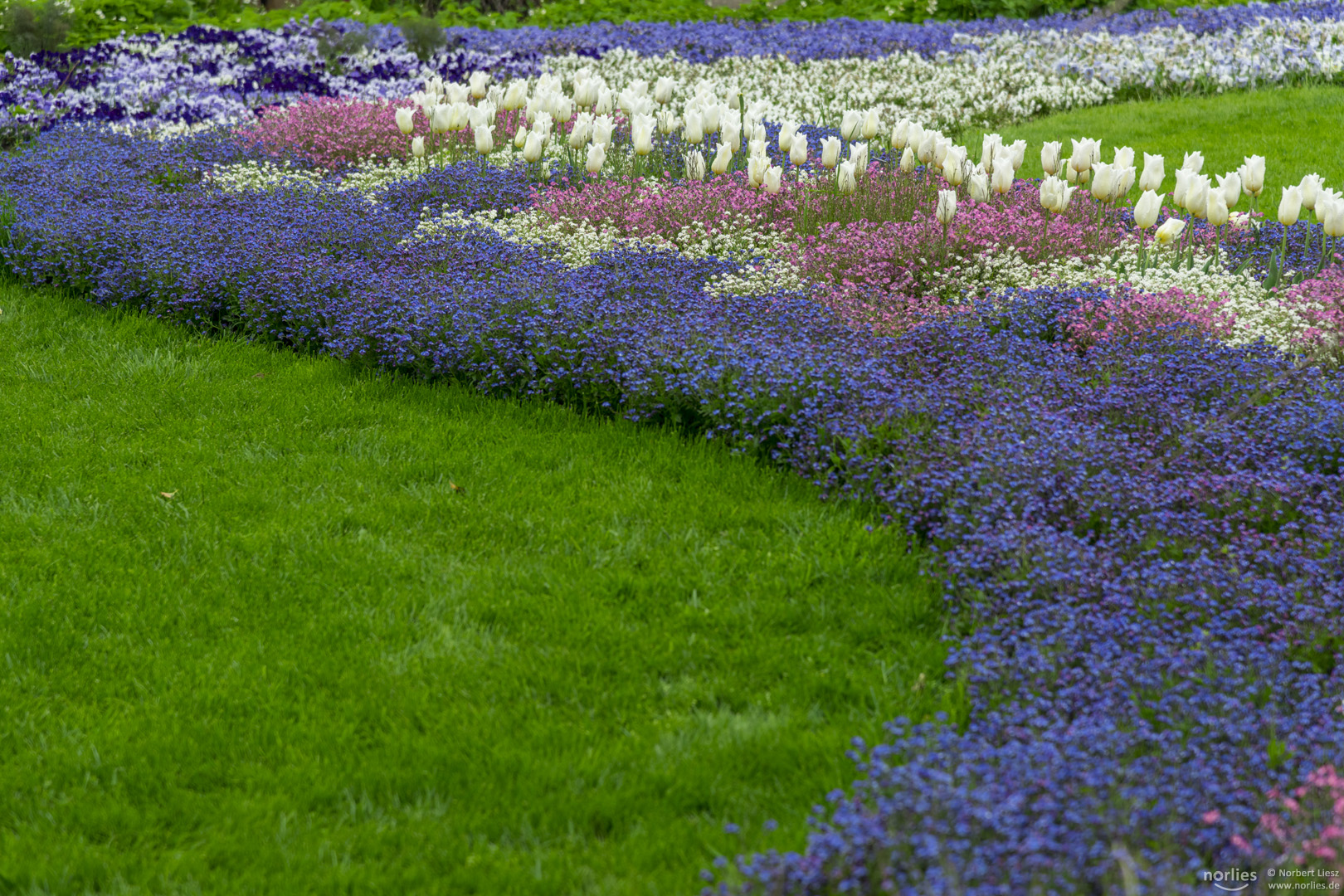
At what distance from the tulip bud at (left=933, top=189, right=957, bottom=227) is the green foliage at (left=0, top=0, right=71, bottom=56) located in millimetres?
12735

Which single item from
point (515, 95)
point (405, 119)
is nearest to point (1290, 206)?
point (515, 95)

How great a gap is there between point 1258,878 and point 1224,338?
3.86 meters

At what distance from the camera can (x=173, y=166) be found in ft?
31.7

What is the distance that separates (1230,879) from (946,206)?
4.88m

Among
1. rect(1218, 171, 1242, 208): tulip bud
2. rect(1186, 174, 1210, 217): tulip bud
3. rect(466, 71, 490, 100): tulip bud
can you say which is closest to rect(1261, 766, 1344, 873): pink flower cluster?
rect(1186, 174, 1210, 217): tulip bud

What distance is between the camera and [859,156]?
758 centimetres

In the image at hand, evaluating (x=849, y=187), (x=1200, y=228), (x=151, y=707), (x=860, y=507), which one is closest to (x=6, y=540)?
(x=151, y=707)

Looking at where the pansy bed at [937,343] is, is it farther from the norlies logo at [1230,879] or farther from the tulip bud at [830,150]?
the tulip bud at [830,150]

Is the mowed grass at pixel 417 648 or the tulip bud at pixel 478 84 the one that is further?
the tulip bud at pixel 478 84

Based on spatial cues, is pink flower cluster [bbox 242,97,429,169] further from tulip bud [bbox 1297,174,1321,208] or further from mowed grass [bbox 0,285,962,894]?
tulip bud [bbox 1297,174,1321,208]

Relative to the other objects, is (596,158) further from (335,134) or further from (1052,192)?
(335,134)

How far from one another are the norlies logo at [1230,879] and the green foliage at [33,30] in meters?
16.1

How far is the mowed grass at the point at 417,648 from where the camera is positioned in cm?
319

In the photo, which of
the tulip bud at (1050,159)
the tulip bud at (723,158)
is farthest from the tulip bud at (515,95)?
the tulip bud at (1050,159)
